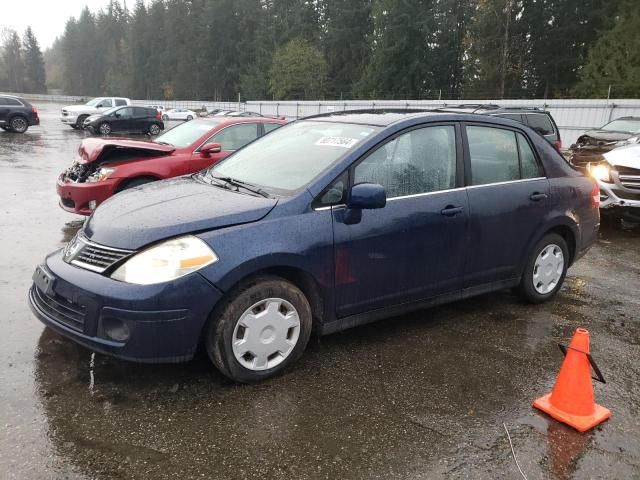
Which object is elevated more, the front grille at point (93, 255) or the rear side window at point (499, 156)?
the rear side window at point (499, 156)

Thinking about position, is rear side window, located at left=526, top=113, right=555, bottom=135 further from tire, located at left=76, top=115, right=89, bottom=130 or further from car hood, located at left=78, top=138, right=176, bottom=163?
tire, located at left=76, top=115, right=89, bottom=130

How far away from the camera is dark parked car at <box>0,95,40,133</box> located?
76.4 feet

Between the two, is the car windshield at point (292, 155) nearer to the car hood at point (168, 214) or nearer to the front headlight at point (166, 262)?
the car hood at point (168, 214)

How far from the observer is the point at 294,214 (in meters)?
3.43

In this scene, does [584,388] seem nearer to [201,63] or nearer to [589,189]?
[589,189]

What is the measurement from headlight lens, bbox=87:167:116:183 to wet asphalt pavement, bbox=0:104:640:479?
246 cm

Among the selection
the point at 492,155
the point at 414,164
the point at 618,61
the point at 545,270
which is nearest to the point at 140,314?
the point at 414,164

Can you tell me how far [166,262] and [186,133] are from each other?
545 cm

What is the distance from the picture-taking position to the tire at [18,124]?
23484 mm

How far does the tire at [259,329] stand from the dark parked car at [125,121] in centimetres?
2509

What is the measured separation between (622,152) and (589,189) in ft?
13.7

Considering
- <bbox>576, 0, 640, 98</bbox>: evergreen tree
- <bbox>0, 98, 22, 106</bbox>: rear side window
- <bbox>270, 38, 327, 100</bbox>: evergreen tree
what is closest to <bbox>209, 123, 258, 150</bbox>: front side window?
<bbox>0, 98, 22, 106</bbox>: rear side window

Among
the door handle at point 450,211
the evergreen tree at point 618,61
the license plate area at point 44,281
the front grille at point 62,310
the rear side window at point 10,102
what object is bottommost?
the front grille at point 62,310

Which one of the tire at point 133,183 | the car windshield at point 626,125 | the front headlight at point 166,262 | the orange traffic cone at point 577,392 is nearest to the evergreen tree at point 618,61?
the car windshield at point 626,125
